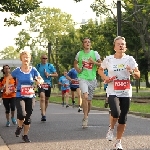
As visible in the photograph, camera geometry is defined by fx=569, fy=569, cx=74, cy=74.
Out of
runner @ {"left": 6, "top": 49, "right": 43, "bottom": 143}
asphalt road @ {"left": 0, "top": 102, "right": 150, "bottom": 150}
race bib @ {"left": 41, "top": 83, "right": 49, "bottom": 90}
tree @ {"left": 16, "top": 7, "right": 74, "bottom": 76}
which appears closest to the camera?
asphalt road @ {"left": 0, "top": 102, "right": 150, "bottom": 150}

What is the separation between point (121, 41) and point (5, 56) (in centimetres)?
17866

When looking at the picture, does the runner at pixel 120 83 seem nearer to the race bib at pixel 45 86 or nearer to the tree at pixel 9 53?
the race bib at pixel 45 86

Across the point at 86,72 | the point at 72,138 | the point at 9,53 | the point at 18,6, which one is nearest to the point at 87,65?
the point at 86,72

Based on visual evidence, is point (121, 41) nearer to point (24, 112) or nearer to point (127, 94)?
point (127, 94)

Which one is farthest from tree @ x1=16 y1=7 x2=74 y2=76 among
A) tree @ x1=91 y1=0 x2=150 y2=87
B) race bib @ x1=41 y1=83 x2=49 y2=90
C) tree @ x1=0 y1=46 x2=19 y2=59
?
tree @ x1=0 y1=46 x2=19 y2=59

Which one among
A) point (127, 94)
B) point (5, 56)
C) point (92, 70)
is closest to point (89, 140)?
point (127, 94)

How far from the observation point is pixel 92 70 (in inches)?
488

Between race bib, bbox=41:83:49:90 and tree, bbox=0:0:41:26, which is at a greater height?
tree, bbox=0:0:41:26

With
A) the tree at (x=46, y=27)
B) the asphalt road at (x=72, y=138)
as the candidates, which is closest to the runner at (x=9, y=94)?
the asphalt road at (x=72, y=138)

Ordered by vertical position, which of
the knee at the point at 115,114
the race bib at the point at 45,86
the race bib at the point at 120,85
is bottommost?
the knee at the point at 115,114

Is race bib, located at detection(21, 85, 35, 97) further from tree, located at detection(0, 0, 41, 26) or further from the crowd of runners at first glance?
tree, located at detection(0, 0, 41, 26)

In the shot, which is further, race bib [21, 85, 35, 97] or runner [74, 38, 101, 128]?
runner [74, 38, 101, 128]

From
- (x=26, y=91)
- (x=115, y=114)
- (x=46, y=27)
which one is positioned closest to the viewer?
(x=115, y=114)

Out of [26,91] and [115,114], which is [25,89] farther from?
[115,114]
